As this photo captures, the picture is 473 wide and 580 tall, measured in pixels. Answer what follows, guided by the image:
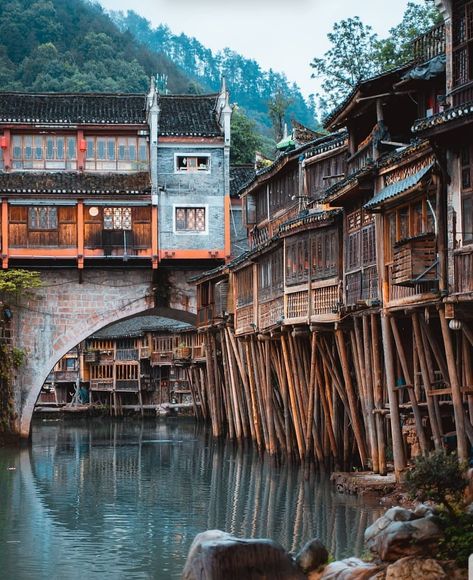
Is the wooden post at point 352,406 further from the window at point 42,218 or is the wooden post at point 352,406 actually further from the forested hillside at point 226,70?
the forested hillside at point 226,70

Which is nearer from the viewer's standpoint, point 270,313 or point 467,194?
point 467,194

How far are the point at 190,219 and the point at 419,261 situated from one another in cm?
2638

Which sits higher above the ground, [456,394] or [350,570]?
[456,394]

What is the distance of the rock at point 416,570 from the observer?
1552 cm

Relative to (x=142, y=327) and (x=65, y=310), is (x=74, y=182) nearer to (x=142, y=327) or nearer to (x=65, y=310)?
(x=65, y=310)

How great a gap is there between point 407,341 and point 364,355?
1127 millimetres

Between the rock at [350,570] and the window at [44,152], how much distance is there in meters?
33.9

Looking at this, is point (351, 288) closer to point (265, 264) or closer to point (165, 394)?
point (265, 264)

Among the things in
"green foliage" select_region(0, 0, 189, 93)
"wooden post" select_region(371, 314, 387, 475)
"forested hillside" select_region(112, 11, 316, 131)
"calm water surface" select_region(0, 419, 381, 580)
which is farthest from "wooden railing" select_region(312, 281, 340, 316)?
"forested hillside" select_region(112, 11, 316, 131)

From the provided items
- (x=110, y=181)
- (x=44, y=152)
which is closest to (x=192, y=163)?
(x=110, y=181)

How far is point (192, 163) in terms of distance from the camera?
1943 inches

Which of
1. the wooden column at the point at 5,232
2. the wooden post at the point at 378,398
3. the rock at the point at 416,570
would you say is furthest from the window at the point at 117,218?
the rock at the point at 416,570

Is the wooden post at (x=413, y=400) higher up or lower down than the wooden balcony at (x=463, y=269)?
lower down

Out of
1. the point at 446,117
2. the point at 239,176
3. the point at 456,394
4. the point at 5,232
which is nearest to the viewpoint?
the point at 446,117
